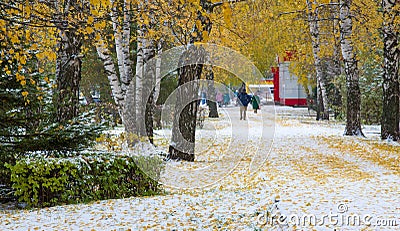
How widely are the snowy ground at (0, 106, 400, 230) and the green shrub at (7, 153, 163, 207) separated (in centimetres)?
40

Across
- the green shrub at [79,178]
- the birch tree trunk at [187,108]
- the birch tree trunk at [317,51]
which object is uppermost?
the birch tree trunk at [317,51]

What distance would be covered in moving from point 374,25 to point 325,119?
12.3m

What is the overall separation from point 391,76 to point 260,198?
987 cm

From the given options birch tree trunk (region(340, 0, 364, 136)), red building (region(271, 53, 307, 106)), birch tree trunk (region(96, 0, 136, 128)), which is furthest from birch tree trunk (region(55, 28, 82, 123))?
red building (region(271, 53, 307, 106))

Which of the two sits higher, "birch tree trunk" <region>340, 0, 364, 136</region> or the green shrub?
"birch tree trunk" <region>340, 0, 364, 136</region>

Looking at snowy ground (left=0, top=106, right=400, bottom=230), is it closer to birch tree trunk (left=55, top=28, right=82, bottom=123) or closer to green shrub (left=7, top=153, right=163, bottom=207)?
green shrub (left=7, top=153, right=163, bottom=207)

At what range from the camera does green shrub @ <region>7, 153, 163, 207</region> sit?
832 cm

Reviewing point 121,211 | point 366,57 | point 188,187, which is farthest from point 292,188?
point 366,57

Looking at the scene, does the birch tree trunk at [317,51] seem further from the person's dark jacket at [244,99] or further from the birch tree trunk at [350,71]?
the birch tree trunk at [350,71]

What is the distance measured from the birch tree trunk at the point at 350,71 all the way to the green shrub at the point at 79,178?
37.2 feet

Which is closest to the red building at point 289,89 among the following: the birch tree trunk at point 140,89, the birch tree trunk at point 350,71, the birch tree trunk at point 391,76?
the birch tree trunk at point 350,71

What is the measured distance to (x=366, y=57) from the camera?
989 inches

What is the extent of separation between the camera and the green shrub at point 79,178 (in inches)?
328

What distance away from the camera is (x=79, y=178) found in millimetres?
8570
